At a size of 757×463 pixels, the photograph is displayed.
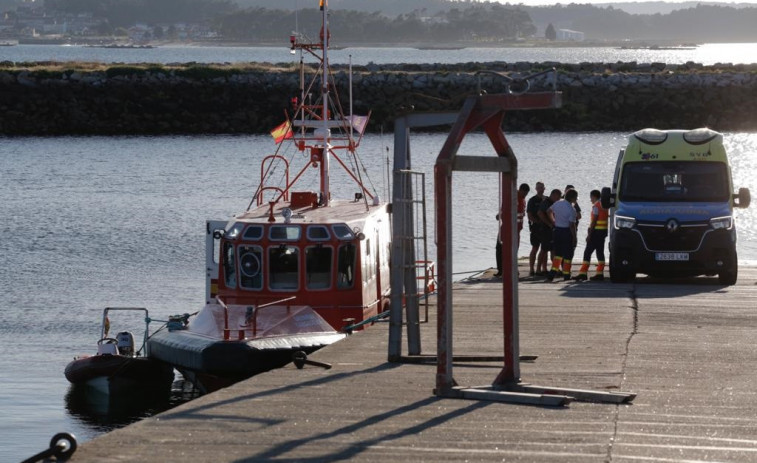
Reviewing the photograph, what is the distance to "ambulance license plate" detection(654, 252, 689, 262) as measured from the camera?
2088 cm

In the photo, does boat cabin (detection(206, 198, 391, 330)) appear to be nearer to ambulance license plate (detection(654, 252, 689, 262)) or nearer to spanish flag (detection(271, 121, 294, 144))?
spanish flag (detection(271, 121, 294, 144))

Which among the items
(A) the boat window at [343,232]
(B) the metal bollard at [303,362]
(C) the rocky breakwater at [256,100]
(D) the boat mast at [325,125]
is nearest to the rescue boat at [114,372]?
(A) the boat window at [343,232]

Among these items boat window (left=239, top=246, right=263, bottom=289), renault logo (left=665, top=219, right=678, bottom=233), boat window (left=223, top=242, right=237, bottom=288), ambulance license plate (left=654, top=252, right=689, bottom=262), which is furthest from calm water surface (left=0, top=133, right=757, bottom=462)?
renault logo (left=665, top=219, right=678, bottom=233)

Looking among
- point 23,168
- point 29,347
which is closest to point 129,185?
point 23,168

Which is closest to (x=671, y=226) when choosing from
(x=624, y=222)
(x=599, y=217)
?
(x=624, y=222)

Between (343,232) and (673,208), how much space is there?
17.6 ft

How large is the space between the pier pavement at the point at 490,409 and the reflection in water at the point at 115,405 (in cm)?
461

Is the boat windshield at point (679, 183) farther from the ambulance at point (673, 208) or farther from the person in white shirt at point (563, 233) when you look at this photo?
the person in white shirt at point (563, 233)

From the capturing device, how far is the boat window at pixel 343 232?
19.0m

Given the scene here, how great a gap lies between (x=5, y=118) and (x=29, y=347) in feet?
→ 169

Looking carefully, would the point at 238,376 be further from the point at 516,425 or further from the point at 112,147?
the point at 112,147

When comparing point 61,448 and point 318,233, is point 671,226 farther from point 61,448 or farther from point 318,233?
point 61,448

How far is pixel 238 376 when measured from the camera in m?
16.3

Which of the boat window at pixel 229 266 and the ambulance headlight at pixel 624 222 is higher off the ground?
the ambulance headlight at pixel 624 222
